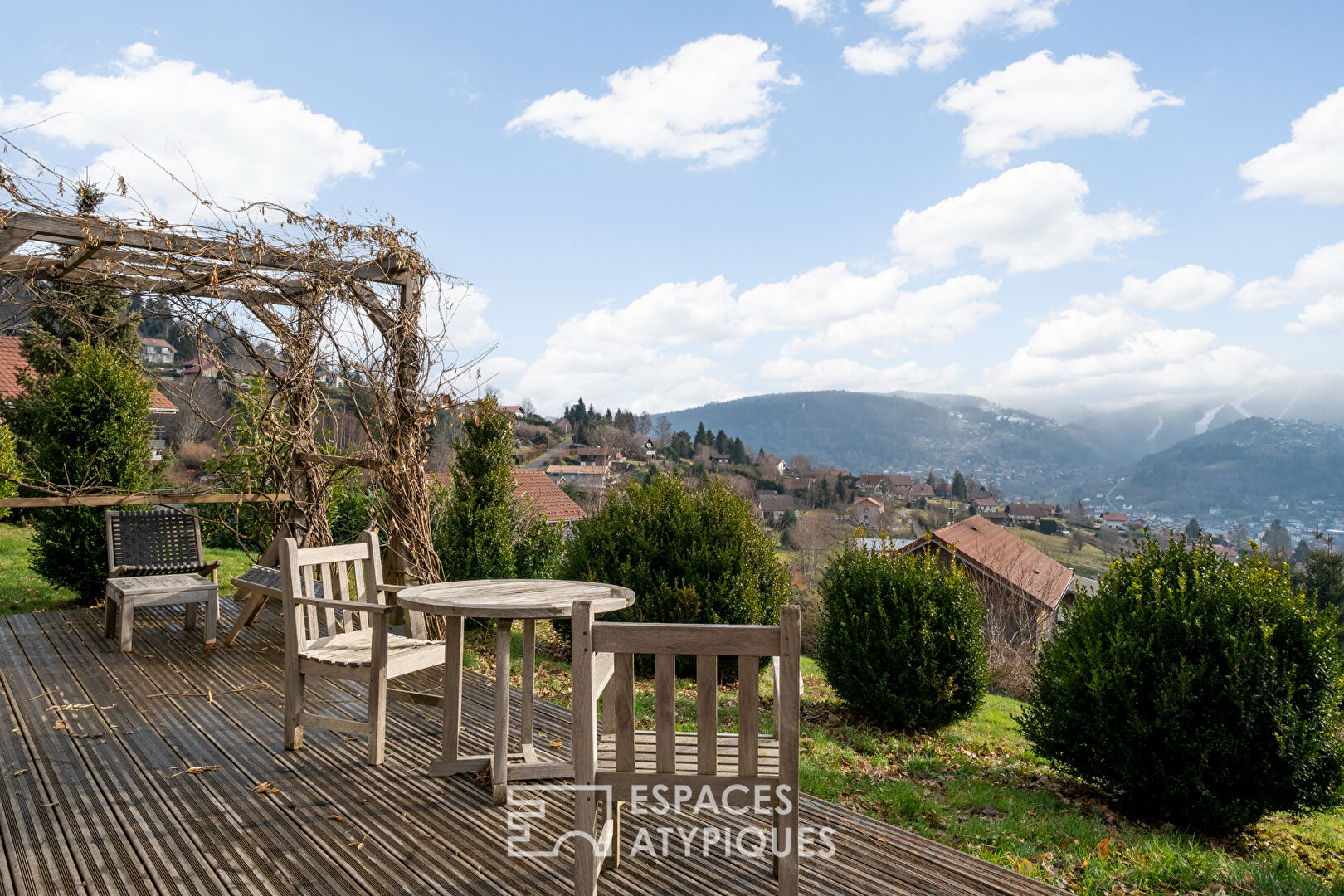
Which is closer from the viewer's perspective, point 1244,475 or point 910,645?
point 910,645

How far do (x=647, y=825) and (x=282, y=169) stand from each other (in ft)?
16.1

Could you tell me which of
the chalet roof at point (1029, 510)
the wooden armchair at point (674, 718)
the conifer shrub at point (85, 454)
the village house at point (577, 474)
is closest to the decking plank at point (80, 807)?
the wooden armchair at point (674, 718)

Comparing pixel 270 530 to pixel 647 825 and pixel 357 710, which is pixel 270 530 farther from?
pixel 647 825

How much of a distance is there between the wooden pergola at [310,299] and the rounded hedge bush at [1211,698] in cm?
446

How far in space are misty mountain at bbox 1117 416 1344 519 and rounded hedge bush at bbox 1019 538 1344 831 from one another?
299 feet

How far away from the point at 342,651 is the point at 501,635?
1.01 m

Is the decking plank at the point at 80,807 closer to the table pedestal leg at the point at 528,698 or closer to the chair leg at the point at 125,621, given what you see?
the chair leg at the point at 125,621

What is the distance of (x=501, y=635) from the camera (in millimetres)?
3027

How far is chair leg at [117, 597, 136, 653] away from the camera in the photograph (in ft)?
16.9

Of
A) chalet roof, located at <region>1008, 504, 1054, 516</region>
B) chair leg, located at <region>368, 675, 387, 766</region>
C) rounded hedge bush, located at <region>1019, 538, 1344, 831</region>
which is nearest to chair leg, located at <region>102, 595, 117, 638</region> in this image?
chair leg, located at <region>368, 675, 387, 766</region>

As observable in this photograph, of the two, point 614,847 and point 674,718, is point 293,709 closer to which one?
point 614,847

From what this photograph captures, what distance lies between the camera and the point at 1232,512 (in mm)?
78125

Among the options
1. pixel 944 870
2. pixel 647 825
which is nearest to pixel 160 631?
pixel 647 825

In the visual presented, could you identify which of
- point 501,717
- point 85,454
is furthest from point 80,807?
point 85,454
